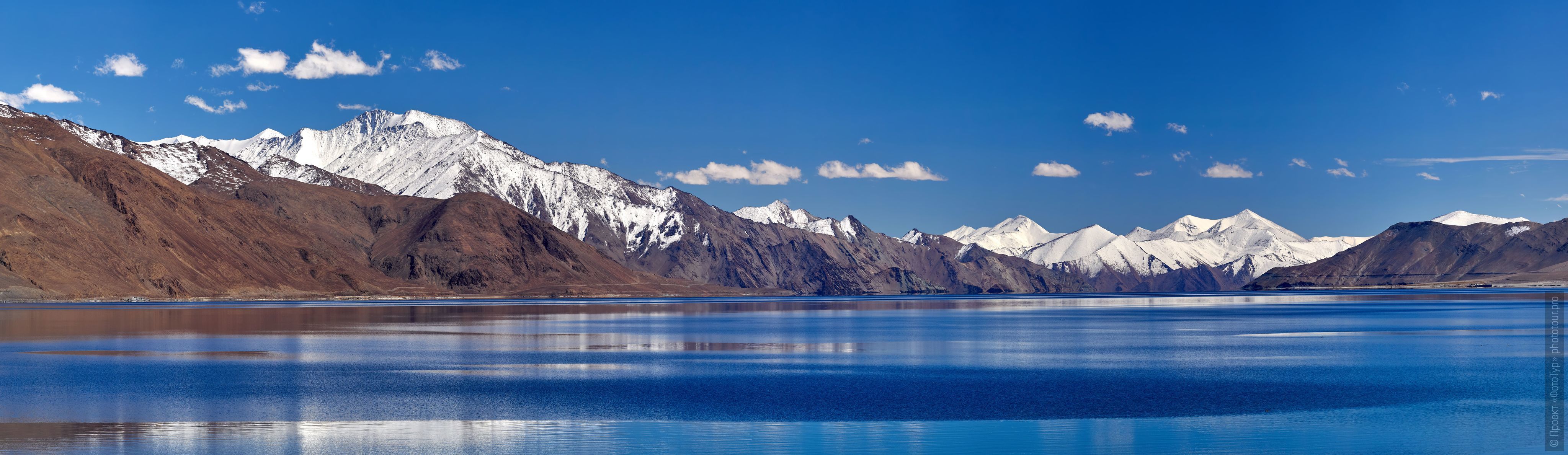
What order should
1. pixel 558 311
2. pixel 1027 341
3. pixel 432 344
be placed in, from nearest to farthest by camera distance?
1. pixel 432 344
2. pixel 1027 341
3. pixel 558 311

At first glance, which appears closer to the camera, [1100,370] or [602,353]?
[1100,370]

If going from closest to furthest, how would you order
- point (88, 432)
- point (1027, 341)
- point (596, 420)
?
point (88, 432)
point (596, 420)
point (1027, 341)

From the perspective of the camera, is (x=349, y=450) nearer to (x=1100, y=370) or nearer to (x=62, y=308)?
(x=1100, y=370)

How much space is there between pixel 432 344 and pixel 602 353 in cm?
1619

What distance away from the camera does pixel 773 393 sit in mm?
48062

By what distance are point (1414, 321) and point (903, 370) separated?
86640mm

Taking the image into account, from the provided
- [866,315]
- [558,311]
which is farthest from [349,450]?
[558,311]

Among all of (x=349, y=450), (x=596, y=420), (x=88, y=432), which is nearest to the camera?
(x=349, y=450)

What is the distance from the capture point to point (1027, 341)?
88.4 metres

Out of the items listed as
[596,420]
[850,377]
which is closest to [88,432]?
[596,420]

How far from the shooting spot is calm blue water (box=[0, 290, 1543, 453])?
112 ft

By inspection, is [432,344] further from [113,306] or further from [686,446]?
[113,306]

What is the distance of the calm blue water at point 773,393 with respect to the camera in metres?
34.2

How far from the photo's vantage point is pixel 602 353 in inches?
2881
